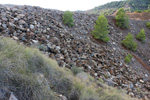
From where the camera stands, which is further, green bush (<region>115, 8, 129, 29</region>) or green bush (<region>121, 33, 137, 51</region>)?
green bush (<region>115, 8, 129, 29</region>)

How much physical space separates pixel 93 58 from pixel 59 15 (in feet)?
21.8

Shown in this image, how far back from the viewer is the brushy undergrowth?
2209 millimetres

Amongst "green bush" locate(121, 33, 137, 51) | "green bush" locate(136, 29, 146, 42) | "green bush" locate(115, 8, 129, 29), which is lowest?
"green bush" locate(121, 33, 137, 51)

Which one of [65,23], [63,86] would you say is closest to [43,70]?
[63,86]

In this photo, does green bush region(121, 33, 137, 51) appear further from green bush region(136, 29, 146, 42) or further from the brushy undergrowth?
the brushy undergrowth

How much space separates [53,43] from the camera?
20.3 feet

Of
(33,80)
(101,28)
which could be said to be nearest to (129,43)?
(101,28)

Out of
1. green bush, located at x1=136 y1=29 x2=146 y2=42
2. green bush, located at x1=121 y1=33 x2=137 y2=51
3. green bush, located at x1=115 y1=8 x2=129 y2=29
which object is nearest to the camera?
green bush, located at x1=121 y1=33 x2=137 y2=51

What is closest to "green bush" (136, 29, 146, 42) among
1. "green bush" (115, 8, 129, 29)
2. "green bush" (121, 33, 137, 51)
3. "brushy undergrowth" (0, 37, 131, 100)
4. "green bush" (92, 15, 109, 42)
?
"green bush" (115, 8, 129, 29)

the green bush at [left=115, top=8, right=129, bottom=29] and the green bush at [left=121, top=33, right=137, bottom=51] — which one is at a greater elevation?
the green bush at [left=115, top=8, right=129, bottom=29]

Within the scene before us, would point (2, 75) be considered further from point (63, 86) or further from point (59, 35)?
point (59, 35)

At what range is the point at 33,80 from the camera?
241 centimetres

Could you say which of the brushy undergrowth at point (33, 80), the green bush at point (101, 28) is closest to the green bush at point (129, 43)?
the green bush at point (101, 28)

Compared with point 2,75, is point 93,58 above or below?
below
